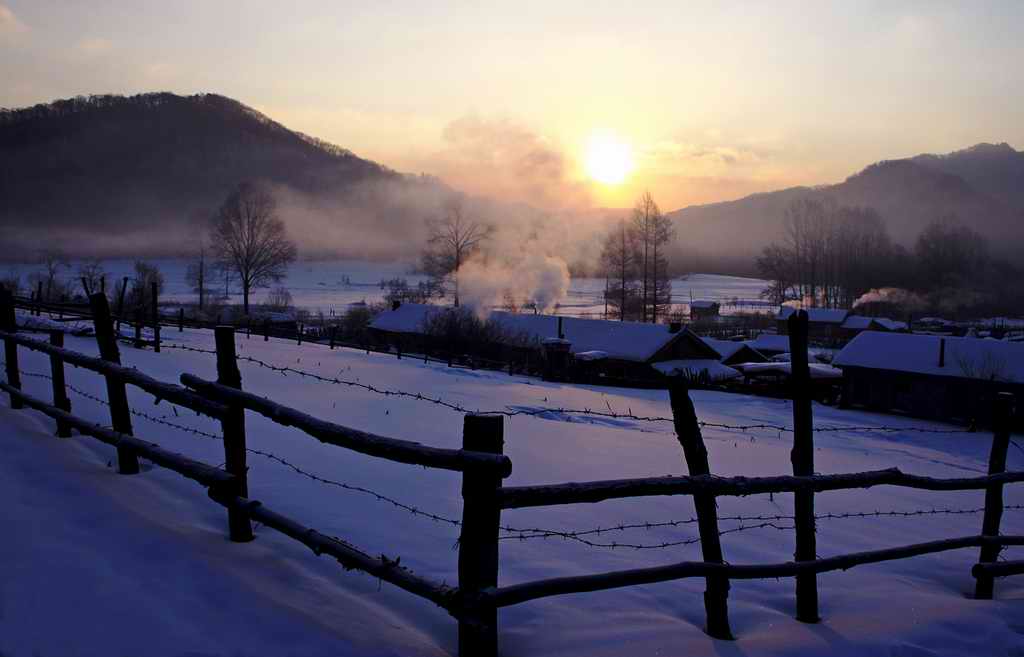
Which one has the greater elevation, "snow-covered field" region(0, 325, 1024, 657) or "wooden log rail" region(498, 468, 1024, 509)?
"wooden log rail" region(498, 468, 1024, 509)

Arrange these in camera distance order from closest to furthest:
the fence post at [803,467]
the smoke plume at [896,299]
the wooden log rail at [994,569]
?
the fence post at [803,467] < the wooden log rail at [994,569] < the smoke plume at [896,299]

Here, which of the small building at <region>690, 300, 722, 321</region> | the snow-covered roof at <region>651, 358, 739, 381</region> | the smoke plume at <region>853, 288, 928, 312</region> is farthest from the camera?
the smoke plume at <region>853, 288, 928, 312</region>

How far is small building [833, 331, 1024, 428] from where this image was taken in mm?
31734

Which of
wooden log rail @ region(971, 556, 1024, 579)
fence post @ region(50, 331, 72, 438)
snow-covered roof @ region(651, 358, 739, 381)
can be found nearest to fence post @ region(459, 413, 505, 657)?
wooden log rail @ region(971, 556, 1024, 579)

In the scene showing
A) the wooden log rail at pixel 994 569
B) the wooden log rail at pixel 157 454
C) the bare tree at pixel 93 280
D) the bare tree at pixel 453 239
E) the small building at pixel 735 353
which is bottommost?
the small building at pixel 735 353

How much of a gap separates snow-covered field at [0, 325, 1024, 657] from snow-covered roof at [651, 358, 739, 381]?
27041mm

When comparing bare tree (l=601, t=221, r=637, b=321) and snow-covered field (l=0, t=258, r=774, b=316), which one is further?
snow-covered field (l=0, t=258, r=774, b=316)

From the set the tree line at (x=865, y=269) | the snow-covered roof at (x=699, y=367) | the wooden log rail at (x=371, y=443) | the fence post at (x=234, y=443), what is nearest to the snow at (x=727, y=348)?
the snow-covered roof at (x=699, y=367)

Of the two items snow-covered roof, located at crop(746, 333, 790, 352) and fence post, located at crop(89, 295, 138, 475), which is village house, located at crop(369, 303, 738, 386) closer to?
snow-covered roof, located at crop(746, 333, 790, 352)

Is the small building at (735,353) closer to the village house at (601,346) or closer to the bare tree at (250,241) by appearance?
the village house at (601,346)

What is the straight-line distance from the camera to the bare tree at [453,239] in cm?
6981

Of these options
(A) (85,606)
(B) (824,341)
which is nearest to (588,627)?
(A) (85,606)

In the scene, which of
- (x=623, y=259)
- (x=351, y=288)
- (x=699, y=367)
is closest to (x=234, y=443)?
(x=699, y=367)

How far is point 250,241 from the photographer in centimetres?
6994
